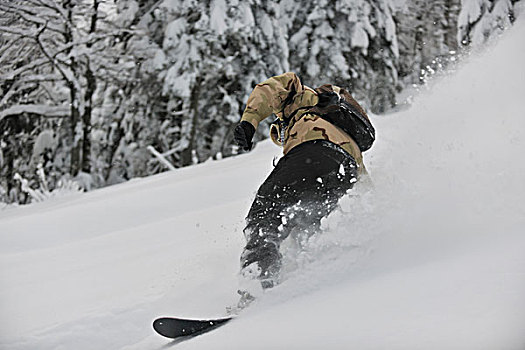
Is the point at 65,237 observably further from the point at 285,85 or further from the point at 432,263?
the point at 432,263

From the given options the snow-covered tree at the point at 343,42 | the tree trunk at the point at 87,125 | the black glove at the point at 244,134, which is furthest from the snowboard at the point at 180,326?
the snow-covered tree at the point at 343,42

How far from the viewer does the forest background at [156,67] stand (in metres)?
10.8

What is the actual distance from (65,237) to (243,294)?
2.22m

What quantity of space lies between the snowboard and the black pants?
379 millimetres

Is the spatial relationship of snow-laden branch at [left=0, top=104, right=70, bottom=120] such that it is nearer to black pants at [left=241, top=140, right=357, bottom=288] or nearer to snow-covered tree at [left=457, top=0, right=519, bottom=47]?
snow-covered tree at [left=457, top=0, right=519, bottom=47]

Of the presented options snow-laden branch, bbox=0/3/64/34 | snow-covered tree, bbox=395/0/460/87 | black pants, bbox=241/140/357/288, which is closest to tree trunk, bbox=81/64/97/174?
snow-laden branch, bbox=0/3/64/34

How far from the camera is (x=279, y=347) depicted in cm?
161

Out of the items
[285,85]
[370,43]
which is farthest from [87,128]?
[285,85]

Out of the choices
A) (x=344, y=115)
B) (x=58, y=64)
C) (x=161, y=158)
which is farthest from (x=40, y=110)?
(x=344, y=115)

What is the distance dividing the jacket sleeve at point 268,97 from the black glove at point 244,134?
38 millimetres

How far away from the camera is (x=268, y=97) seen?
2.82 m

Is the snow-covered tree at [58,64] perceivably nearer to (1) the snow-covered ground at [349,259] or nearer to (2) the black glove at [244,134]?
(1) the snow-covered ground at [349,259]

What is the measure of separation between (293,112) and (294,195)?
58 centimetres

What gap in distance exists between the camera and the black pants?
260 cm
